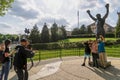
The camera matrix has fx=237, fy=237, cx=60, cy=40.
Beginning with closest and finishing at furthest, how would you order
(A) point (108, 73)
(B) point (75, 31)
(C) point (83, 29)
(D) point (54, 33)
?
(A) point (108, 73) < (D) point (54, 33) < (B) point (75, 31) < (C) point (83, 29)

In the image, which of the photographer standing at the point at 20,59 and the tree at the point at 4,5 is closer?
the photographer standing at the point at 20,59

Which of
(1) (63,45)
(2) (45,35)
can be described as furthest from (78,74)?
(2) (45,35)

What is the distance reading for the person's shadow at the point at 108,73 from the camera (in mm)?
10633

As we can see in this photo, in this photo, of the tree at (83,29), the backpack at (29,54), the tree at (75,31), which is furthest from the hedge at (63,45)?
the tree at (83,29)

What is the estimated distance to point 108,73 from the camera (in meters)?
11.5

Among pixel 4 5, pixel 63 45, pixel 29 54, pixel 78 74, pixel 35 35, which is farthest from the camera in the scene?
pixel 35 35

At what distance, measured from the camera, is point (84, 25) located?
8712 cm

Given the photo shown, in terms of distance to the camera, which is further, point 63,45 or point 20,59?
point 63,45

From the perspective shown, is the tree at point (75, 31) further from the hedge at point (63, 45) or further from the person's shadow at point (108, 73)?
the person's shadow at point (108, 73)

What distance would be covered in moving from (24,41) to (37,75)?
394cm

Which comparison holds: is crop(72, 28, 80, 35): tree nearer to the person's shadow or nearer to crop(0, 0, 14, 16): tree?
crop(0, 0, 14, 16): tree

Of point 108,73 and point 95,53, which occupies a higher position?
point 95,53

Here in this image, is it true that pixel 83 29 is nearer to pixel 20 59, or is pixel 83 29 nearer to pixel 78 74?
pixel 78 74

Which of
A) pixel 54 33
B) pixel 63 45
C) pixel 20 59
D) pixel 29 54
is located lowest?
pixel 63 45
